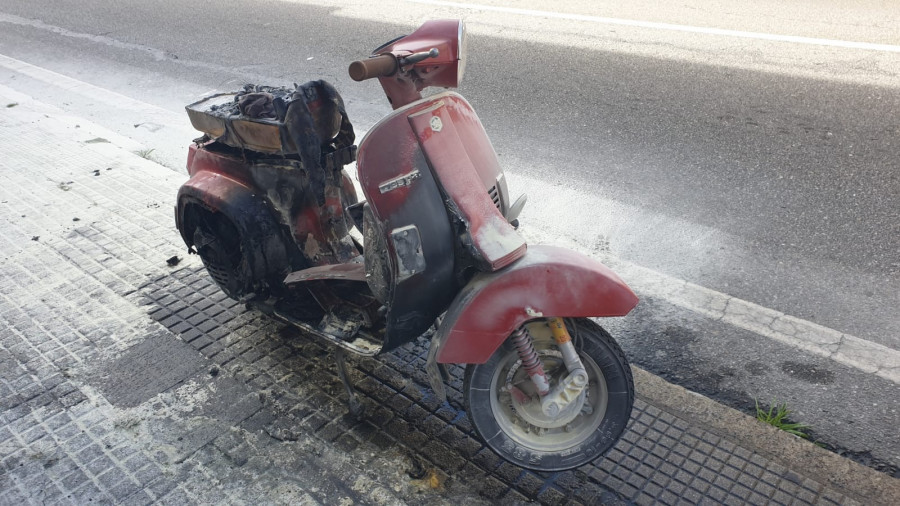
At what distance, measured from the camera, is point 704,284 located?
405 cm

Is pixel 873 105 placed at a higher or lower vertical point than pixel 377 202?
lower

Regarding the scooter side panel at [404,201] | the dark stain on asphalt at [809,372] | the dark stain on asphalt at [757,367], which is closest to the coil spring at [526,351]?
the scooter side panel at [404,201]

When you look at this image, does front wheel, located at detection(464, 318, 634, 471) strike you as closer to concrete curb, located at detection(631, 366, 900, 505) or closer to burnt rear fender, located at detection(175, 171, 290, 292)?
concrete curb, located at detection(631, 366, 900, 505)

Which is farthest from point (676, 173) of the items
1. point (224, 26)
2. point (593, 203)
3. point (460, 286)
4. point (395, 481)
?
point (224, 26)

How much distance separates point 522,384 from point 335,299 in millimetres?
1032

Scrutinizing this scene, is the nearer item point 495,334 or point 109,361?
point 495,334

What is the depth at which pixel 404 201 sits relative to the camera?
264cm

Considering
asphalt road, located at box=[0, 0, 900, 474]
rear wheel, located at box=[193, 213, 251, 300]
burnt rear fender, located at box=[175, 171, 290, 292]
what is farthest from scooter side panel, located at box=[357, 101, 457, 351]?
asphalt road, located at box=[0, 0, 900, 474]

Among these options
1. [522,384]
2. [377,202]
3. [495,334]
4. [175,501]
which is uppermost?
[377,202]

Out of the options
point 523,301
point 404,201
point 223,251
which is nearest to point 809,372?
point 523,301

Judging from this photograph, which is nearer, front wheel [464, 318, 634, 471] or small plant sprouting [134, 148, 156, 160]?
front wheel [464, 318, 634, 471]

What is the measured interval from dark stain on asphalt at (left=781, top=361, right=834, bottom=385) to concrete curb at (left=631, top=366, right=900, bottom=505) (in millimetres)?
453

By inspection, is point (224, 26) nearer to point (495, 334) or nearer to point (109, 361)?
point (109, 361)

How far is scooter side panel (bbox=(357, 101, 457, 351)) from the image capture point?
8.59 ft
